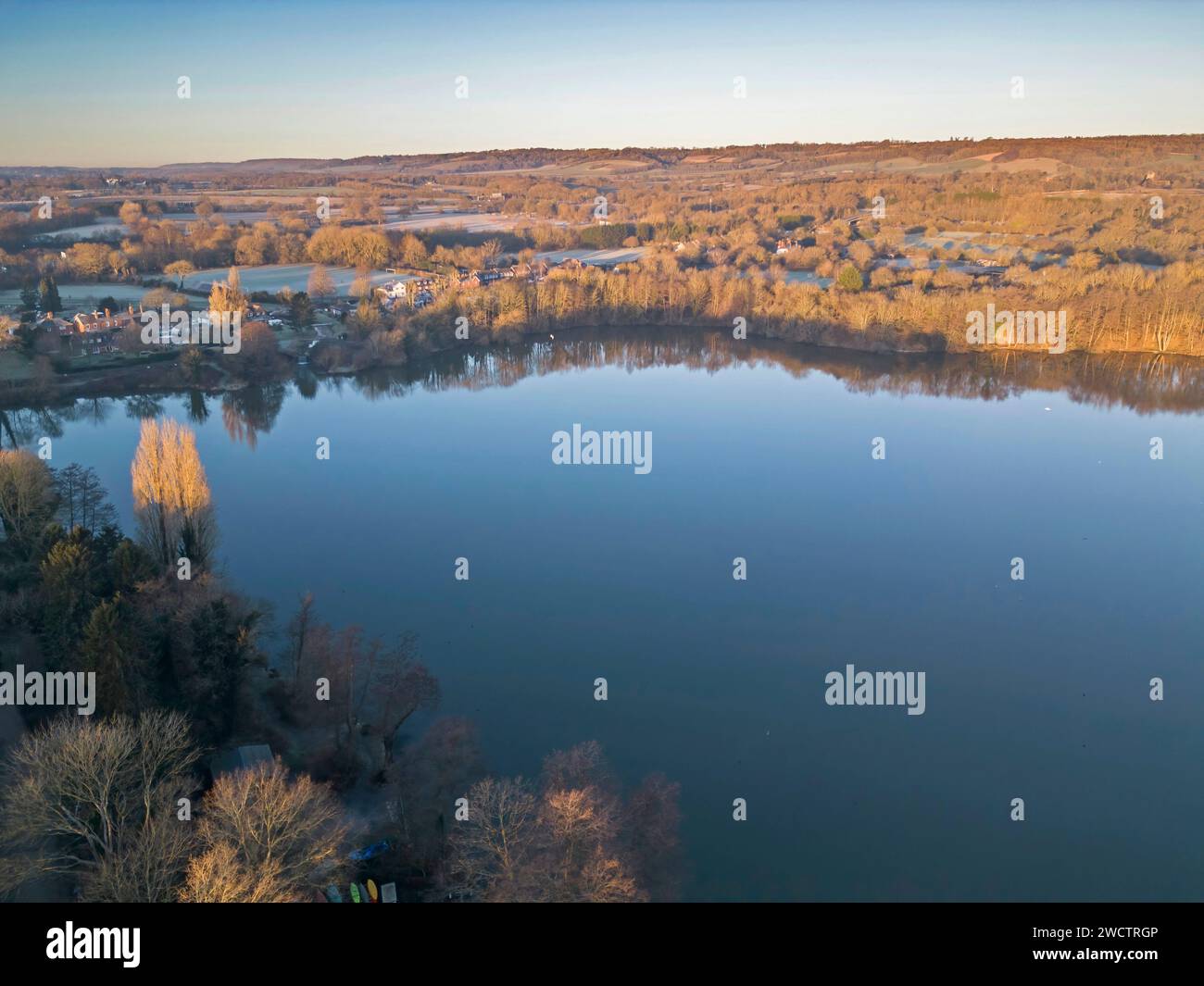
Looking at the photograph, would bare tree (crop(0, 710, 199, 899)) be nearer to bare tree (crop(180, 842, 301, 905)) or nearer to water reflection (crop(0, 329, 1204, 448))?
bare tree (crop(180, 842, 301, 905))

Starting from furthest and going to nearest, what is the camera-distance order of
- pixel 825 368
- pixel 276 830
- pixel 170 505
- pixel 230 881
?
pixel 825 368
pixel 170 505
pixel 276 830
pixel 230 881

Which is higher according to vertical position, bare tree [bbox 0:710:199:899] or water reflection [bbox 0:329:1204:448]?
water reflection [bbox 0:329:1204:448]

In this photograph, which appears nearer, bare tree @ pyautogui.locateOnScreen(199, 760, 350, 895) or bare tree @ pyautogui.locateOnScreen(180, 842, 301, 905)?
bare tree @ pyautogui.locateOnScreen(180, 842, 301, 905)

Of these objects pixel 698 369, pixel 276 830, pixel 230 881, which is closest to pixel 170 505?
pixel 276 830

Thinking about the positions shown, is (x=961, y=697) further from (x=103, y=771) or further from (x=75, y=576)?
(x=75, y=576)

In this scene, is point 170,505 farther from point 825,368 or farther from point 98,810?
point 825,368

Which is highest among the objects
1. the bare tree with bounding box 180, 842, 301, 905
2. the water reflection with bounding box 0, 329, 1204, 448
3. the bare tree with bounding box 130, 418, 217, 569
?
the water reflection with bounding box 0, 329, 1204, 448

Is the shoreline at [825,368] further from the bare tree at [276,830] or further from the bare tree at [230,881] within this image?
the bare tree at [230,881]

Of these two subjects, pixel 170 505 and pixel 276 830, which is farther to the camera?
pixel 170 505

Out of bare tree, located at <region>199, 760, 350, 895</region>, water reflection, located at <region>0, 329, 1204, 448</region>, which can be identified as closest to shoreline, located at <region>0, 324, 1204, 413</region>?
water reflection, located at <region>0, 329, 1204, 448</region>

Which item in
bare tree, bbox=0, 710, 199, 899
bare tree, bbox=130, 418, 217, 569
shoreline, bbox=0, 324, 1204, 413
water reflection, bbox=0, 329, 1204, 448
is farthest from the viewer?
shoreline, bbox=0, 324, 1204, 413

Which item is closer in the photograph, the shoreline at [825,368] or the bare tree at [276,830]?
the bare tree at [276,830]

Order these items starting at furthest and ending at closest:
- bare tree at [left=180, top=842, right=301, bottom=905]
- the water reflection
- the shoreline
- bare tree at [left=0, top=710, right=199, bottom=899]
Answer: the shoreline → the water reflection → bare tree at [left=0, top=710, right=199, bottom=899] → bare tree at [left=180, top=842, right=301, bottom=905]

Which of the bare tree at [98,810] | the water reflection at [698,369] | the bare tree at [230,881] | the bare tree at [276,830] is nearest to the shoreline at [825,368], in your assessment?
the water reflection at [698,369]
